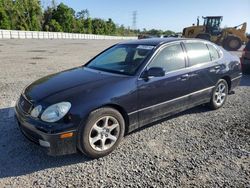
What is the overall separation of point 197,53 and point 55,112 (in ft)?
9.86

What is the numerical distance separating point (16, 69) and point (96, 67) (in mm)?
6408

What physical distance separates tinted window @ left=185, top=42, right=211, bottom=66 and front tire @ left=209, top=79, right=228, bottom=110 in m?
0.69

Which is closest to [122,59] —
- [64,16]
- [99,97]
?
[99,97]

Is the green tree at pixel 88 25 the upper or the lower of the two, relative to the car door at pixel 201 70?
upper

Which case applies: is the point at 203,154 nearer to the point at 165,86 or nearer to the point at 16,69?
the point at 165,86

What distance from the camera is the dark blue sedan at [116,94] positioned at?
2.93 m

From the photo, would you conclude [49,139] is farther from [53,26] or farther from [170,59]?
[53,26]

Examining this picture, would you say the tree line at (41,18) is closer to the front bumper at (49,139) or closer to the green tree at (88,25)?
the green tree at (88,25)

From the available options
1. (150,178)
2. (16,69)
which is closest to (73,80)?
(150,178)

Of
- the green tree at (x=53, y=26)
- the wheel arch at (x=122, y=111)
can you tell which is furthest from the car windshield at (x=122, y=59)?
the green tree at (x=53, y=26)

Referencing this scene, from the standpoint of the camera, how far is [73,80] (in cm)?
358

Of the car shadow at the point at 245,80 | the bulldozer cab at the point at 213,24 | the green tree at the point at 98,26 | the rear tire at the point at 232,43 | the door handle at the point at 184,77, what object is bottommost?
the car shadow at the point at 245,80

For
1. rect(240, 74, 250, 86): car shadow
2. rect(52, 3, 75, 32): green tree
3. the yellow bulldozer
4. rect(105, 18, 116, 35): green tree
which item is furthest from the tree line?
rect(240, 74, 250, 86): car shadow

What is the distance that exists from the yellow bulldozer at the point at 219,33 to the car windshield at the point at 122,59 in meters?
18.1
